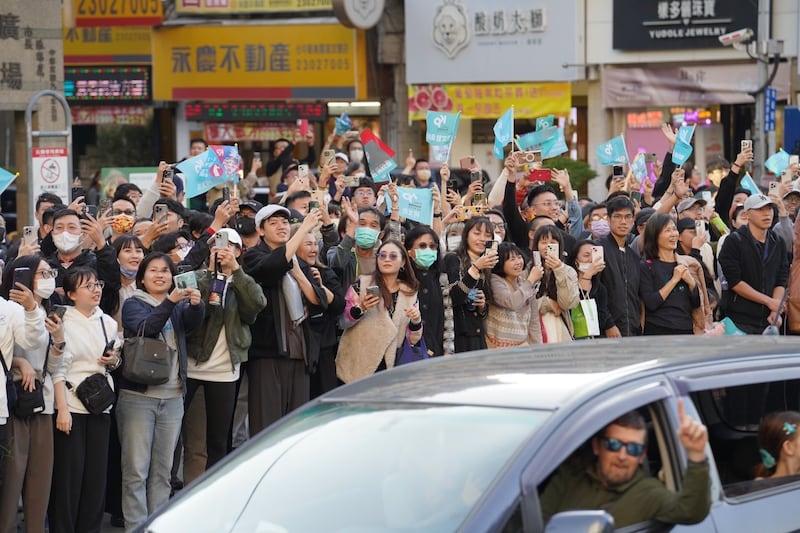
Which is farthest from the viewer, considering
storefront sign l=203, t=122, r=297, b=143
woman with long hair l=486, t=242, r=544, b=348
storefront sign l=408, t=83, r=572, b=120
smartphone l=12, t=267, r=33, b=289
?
storefront sign l=203, t=122, r=297, b=143

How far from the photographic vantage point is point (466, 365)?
15.9ft

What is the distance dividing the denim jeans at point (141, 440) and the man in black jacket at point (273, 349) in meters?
0.71

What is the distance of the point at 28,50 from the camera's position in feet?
54.1

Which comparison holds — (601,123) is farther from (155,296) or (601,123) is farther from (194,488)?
(194,488)

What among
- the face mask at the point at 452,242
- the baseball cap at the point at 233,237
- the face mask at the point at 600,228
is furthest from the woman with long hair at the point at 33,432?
the face mask at the point at 600,228

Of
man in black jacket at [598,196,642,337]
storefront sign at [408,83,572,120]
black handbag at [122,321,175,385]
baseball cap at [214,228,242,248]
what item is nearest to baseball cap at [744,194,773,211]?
man in black jacket at [598,196,642,337]

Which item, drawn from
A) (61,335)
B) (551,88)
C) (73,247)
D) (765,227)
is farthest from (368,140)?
(551,88)

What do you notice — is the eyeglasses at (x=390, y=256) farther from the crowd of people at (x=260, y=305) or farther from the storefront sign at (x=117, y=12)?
the storefront sign at (x=117, y=12)

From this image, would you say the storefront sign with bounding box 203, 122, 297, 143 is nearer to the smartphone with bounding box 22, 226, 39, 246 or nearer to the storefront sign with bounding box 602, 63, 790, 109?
the storefront sign with bounding box 602, 63, 790, 109

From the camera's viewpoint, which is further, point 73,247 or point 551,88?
point 551,88

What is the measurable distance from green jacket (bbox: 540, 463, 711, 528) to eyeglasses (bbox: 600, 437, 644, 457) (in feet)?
0.27

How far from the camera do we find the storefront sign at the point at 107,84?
94.3ft

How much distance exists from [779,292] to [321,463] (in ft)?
24.9

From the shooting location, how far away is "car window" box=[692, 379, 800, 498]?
15.6 ft
